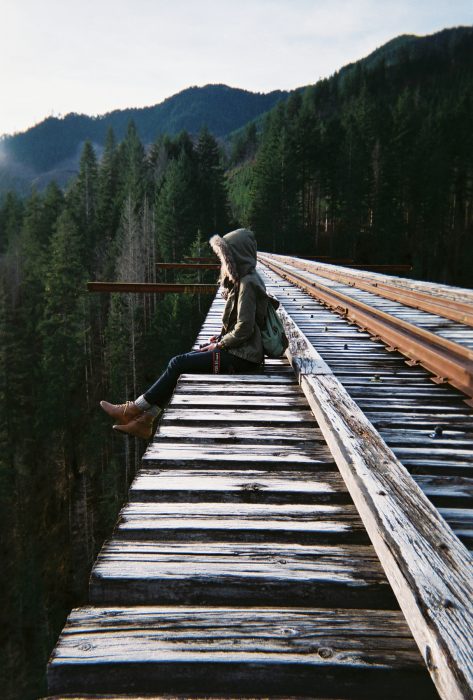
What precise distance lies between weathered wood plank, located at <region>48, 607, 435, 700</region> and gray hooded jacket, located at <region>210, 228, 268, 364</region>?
289 centimetres

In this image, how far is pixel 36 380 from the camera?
48.0 m

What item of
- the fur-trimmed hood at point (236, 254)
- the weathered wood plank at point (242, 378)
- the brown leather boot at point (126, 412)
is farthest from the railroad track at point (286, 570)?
the fur-trimmed hood at point (236, 254)

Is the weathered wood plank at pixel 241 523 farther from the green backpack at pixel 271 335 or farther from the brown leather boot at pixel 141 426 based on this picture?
the green backpack at pixel 271 335

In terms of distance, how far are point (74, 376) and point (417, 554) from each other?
45222mm

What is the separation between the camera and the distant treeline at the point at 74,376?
100.0ft

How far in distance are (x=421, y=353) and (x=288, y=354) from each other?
4.46 ft

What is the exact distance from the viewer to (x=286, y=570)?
5.95ft

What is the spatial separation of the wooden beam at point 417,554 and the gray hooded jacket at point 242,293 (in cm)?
169

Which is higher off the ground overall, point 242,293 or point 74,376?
point 242,293

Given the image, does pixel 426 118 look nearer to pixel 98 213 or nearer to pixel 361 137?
pixel 361 137

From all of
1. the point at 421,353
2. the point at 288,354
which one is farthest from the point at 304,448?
the point at 421,353

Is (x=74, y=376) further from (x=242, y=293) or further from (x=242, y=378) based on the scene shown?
(x=242, y=293)

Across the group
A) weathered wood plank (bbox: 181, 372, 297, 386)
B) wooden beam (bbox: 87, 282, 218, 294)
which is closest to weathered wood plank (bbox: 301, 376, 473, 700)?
weathered wood plank (bbox: 181, 372, 297, 386)

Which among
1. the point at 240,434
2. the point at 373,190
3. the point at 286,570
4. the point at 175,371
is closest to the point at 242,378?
the point at 175,371
